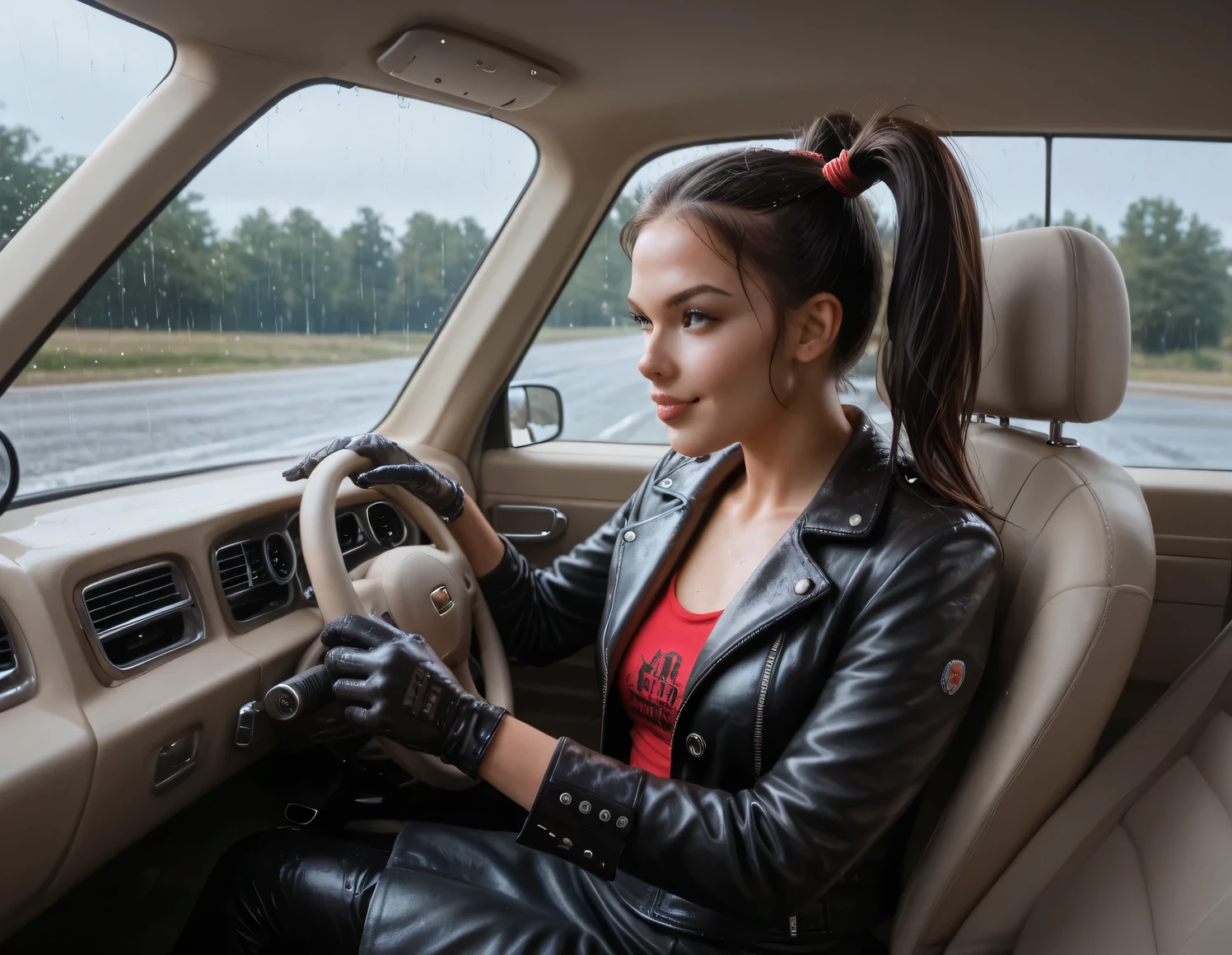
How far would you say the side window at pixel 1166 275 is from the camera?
6.42 ft

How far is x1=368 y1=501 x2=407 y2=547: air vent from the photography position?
1872 millimetres

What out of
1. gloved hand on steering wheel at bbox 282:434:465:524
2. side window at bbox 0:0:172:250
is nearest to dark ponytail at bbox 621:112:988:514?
gloved hand on steering wheel at bbox 282:434:465:524

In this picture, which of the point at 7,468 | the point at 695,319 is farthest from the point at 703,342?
the point at 7,468

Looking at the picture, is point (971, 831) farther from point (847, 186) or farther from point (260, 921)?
point (260, 921)

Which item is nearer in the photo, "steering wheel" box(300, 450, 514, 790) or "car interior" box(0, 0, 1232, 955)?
"car interior" box(0, 0, 1232, 955)

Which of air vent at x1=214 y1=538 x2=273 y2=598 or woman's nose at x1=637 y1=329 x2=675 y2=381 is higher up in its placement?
woman's nose at x1=637 y1=329 x2=675 y2=381

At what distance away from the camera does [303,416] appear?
84.2 inches

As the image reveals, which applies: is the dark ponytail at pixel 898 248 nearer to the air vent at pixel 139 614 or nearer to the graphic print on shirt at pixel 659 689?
the graphic print on shirt at pixel 659 689

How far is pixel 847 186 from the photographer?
4.02ft

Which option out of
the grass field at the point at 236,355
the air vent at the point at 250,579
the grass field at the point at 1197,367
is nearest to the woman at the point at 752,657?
the air vent at the point at 250,579

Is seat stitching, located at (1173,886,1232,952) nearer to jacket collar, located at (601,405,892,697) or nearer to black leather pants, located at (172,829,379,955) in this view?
A: jacket collar, located at (601,405,892,697)

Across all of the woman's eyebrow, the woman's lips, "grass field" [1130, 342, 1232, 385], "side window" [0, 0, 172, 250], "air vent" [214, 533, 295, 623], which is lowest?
"air vent" [214, 533, 295, 623]

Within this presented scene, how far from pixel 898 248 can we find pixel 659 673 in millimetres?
646

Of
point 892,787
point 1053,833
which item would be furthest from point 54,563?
point 1053,833
